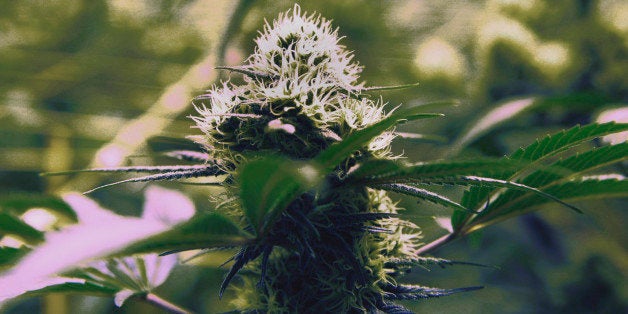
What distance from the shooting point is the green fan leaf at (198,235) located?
24 centimetres

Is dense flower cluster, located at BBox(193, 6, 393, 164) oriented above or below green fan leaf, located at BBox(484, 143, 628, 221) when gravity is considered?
above

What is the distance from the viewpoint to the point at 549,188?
403mm

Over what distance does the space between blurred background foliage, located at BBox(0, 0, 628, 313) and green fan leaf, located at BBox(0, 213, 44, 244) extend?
21.2 inches

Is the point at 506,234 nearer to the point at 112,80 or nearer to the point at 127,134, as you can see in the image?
the point at 127,134

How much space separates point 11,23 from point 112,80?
1.14 feet

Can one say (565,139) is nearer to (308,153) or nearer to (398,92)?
(308,153)

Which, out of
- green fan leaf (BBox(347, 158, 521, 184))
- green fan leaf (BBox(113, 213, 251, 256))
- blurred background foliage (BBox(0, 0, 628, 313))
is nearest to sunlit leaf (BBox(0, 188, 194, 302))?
green fan leaf (BBox(113, 213, 251, 256))

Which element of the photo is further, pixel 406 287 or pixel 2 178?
pixel 2 178

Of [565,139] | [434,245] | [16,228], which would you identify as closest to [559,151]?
[565,139]

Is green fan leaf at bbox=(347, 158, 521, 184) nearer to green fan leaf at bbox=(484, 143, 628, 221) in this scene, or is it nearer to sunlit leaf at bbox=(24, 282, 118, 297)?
green fan leaf at bbox=(484, 143, 628, 221)

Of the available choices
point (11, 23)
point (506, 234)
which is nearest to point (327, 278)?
point (506, 234)

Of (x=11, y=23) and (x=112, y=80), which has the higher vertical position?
(x=11, y=23)

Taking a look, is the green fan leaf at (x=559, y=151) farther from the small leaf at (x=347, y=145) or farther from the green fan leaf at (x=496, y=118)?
the green fan leaf at (x=496, y=118)

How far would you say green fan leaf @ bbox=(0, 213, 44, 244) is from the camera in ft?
1.00
